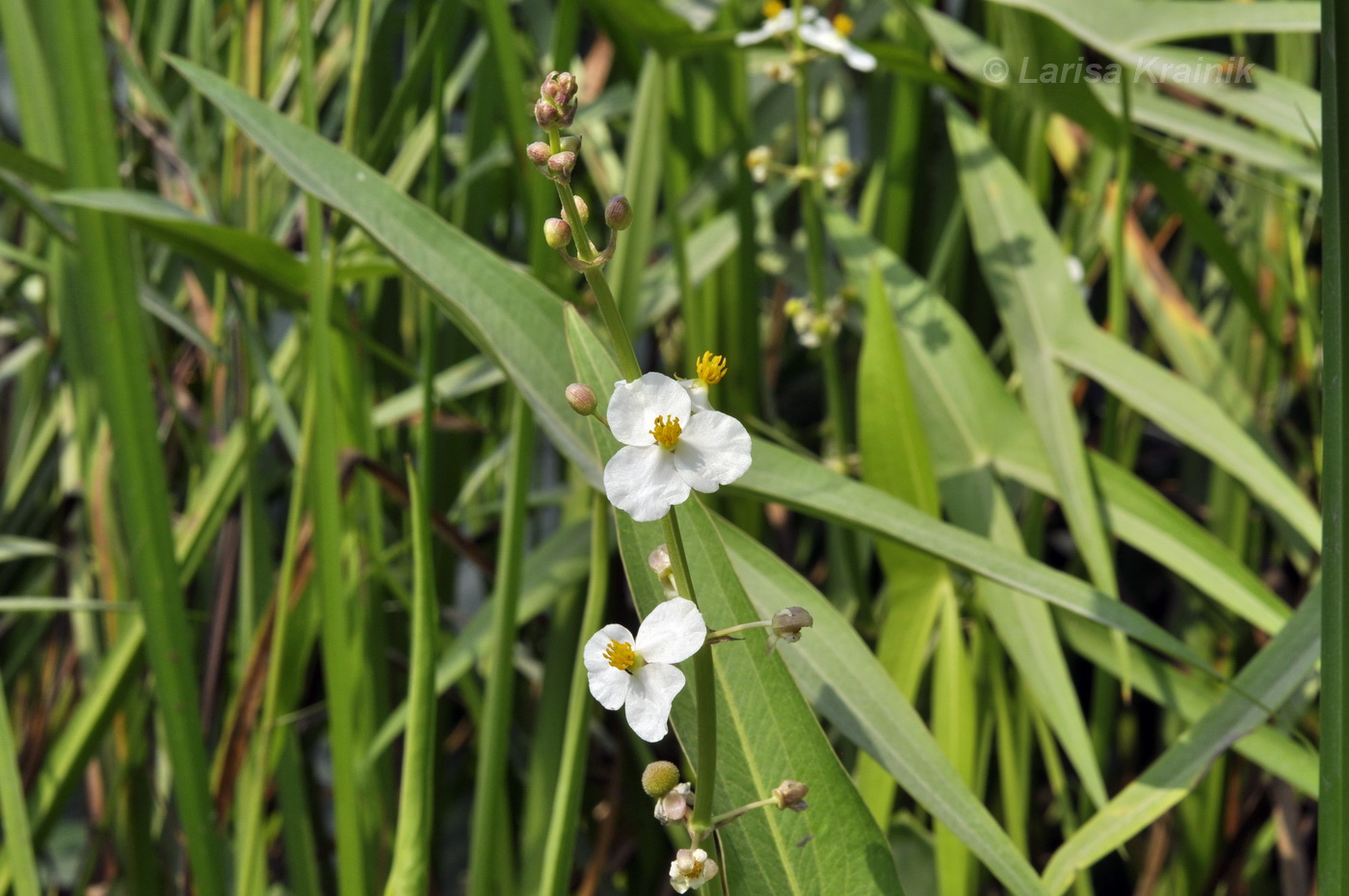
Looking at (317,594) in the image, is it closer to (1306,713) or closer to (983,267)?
(983,267)

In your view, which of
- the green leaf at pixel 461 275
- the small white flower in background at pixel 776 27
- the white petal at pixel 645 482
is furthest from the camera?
the small white flower in background at pixel 776 27

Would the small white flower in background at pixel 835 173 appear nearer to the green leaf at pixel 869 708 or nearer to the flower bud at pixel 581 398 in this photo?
the green leaf at pixel 869 708

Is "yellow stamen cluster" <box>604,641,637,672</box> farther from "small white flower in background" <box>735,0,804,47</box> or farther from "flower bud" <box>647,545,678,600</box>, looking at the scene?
"small white flower in background" <box>735,0,804,47</box>

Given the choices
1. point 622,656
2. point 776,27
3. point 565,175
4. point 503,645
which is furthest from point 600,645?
point 776,27

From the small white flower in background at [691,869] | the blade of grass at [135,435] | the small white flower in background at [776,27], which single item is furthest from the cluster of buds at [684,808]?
the small white flower in background at [776,27]

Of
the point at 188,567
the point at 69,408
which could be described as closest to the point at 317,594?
the point at 188,567

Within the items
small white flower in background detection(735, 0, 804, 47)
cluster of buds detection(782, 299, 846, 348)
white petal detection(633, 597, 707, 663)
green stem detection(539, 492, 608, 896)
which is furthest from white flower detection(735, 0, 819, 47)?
white petal detection(633, 597, 707, 663)
